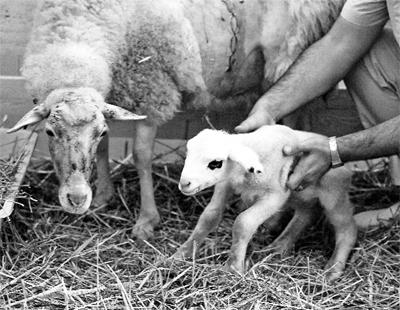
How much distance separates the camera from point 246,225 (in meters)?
2.93

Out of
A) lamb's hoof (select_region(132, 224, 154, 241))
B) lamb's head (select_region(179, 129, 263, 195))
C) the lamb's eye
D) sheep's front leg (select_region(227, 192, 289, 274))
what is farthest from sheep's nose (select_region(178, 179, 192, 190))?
lamb's hoof (select_region(132, 224, 154, 241))

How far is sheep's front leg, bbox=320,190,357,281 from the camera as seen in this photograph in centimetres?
315

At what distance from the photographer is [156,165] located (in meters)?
4.09

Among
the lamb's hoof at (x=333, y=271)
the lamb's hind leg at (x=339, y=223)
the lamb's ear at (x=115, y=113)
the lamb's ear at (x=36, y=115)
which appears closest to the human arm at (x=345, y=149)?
the lamb's hind leg at (x=339, y=223)

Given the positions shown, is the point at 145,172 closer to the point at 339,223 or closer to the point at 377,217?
the point at 339,223

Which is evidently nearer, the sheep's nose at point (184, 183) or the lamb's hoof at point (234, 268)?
the sheep's nose at point (184, 183)

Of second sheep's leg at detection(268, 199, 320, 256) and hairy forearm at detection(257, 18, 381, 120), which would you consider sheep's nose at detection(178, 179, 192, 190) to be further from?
hairy forearm at detection(257, 18, 381, 120)

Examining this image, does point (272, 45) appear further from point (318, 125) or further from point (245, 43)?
point (318, 125)

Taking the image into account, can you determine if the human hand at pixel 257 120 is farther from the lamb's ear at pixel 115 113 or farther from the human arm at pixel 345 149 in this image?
the lamb's ear at pixel 115 113

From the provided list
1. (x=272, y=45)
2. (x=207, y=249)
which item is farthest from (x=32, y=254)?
(x=272, y=45)

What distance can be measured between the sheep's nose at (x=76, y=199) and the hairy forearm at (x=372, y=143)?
96 cm

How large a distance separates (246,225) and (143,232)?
0.68m

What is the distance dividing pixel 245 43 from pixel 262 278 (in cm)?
124

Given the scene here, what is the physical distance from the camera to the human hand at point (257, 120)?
10.5ft
